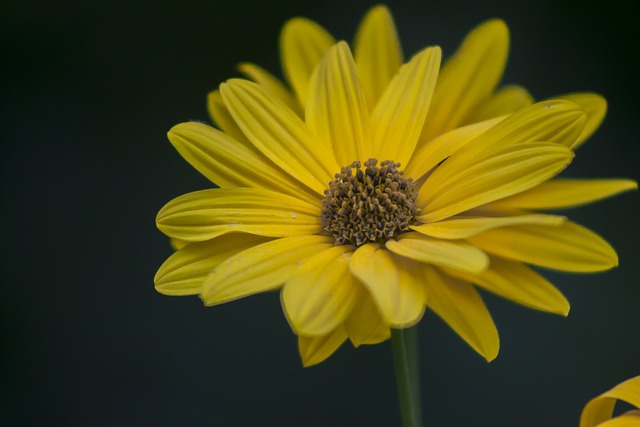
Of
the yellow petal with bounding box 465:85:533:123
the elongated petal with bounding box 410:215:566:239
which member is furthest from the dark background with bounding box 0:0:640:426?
the elongated petal with bounding box 410:215:566:239

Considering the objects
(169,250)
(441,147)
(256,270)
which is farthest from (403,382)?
(169,250)

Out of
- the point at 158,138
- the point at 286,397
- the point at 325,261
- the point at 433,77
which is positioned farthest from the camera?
the point at 158,138

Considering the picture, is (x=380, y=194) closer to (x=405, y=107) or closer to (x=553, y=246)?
(x=405, y=107)

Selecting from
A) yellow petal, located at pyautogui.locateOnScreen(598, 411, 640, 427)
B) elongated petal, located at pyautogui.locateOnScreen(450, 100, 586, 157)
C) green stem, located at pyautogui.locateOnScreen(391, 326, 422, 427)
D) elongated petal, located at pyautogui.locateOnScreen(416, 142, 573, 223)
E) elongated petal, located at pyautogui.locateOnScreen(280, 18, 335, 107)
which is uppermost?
elongated petal, located at pyautogui.locateOnScreen(280, 18, 335, 107)

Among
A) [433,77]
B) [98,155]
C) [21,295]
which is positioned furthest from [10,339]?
[433,77]

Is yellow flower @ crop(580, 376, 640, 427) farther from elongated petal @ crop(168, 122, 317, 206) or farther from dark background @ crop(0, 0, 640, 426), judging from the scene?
dark background @ crop(0, 0, 640, 426)

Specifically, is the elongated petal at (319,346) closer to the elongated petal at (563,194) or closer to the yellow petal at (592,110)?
the elongated petal at (563,194)

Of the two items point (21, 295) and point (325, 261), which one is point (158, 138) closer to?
point (21, 295)
